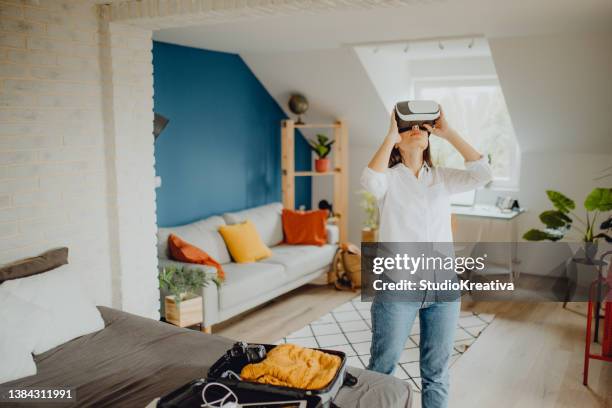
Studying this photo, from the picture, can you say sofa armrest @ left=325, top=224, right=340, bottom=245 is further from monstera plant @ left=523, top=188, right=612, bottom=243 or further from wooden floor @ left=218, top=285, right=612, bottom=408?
monstera plant @ left=523, top=188, right=612, bottom=243

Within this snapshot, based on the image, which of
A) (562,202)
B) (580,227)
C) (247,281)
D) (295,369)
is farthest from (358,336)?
(580,227)

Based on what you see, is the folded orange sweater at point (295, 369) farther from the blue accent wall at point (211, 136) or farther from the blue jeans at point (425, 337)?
the blue accent wall at point (211, 136)

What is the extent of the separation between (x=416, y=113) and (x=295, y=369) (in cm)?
110

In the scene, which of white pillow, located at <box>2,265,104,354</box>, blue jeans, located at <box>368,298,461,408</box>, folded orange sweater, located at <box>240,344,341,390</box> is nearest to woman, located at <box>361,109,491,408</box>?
blue jeans, located at <box>368,298,461,408</box>

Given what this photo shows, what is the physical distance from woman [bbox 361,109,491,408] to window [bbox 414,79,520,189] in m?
3.40

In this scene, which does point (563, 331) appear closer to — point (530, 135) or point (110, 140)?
point (530, 135)

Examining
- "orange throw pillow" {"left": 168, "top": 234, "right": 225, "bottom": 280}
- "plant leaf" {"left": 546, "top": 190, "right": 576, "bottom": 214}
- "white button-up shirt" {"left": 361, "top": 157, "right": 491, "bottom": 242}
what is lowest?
"orange throw pillow" {"left": 168, "top": 234, "right": 225, "bottom": 280}

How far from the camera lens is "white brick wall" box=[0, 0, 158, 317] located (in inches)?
110

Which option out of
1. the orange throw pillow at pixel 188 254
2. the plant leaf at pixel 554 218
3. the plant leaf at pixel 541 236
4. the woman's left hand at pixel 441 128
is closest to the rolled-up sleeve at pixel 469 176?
the woman's left hand at pixel 441 128

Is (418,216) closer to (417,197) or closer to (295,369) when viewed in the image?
(417,197)

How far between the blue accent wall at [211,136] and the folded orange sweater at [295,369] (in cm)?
300

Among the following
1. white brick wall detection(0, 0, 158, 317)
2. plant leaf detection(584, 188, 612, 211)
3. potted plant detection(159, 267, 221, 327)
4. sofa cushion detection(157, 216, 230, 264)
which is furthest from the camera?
sofa cushion detection(157, 216, 230, 264)

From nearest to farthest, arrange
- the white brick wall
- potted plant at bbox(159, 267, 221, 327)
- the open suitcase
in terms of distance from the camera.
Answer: the open suitcase → the white brick wall → potted plant at bbox(159, 267, 221, 327)

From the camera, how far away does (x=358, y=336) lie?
4.11 meters
